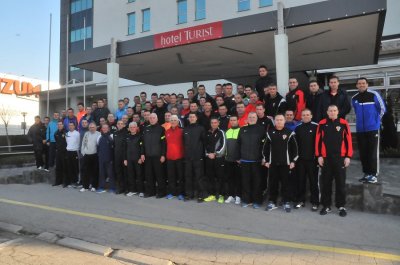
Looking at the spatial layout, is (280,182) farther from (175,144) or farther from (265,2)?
(265,2)

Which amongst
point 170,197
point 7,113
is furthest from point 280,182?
point 7,113

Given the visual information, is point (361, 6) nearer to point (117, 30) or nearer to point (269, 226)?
point (269, 226)

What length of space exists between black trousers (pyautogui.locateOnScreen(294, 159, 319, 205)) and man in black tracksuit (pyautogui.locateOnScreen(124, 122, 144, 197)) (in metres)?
3.55

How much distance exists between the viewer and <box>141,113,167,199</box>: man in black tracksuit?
25.9 ft

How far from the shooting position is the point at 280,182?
6680 millimetres

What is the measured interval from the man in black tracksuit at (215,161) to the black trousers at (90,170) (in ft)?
11.0

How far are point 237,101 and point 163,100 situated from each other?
2.56m

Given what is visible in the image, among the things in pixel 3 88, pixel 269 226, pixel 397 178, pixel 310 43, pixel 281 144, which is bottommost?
pixel 269 226

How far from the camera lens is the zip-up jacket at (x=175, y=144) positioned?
7.73 meters

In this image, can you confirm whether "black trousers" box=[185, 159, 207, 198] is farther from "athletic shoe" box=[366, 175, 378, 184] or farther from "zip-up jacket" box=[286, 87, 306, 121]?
"athletic shoe" box=[366, 175, 378, 184]

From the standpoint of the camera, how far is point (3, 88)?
4366 cm

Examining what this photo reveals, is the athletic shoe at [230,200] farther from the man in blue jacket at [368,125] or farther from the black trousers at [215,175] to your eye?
the man in blue jacket at [368,125]

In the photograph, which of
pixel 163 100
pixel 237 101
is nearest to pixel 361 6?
pixel 237 101

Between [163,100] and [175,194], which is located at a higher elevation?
[163,100]
